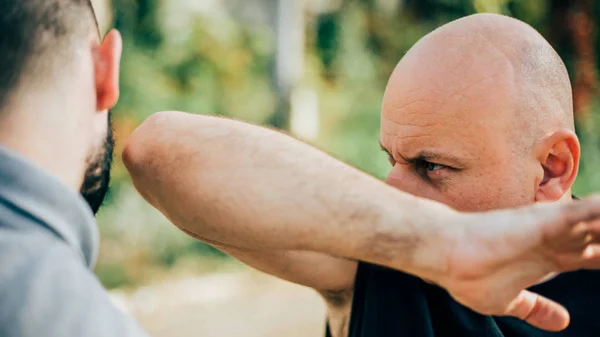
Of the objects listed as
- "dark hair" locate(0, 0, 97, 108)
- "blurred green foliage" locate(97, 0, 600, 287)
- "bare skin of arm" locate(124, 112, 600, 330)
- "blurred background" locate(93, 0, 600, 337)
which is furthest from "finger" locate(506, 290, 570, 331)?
"blurred green foliage" locate(97, 0, 600, 287)

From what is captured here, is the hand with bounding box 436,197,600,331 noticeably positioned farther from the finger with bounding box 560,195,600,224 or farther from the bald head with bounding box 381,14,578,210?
the bald head with bounding box 381,14,578,210

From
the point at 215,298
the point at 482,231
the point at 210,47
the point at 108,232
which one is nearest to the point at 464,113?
the point at 482,231

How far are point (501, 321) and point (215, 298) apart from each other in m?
4.23

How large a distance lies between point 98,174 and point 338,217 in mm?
481

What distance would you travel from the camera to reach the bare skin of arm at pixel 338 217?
4.18 feet

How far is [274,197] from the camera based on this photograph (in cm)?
145

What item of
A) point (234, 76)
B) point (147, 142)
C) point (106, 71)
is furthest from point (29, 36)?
point (234, 76)

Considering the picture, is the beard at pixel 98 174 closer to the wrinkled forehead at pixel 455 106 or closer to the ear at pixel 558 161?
the wrinkled forehead at pixel 455 106

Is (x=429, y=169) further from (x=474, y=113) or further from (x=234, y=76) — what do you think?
(x=234, y=76)

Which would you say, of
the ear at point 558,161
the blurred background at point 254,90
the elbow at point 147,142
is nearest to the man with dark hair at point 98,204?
the elbow at point 147,142

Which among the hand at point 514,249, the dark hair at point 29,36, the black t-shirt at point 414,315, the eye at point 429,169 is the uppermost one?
the dark hair at point 29,36

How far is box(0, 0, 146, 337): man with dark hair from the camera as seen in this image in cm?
108

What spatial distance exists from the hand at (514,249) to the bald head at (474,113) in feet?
2.33

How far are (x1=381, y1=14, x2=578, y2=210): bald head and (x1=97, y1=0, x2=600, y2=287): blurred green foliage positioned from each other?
13.8ft
